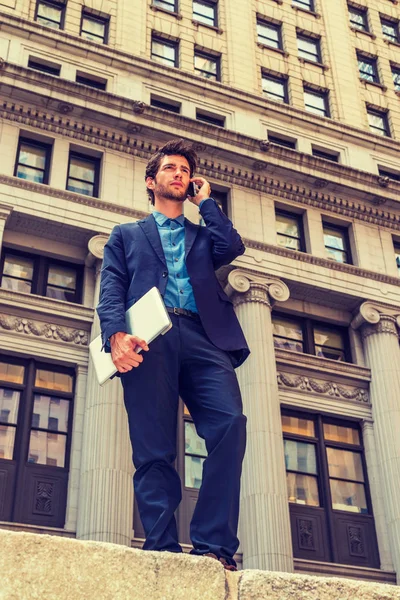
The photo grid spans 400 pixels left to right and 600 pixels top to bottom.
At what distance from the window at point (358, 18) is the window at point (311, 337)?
17.0 m

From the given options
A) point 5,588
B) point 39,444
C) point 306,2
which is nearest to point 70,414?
point 39,444

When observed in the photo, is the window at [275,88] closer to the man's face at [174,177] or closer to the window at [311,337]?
the window at [311,337]

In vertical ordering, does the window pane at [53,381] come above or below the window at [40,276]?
below

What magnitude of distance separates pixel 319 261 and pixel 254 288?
2965 millimetres

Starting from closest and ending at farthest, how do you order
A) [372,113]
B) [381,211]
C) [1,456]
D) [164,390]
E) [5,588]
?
1. [5,588]
2. [164,390]
3. [1,456]
4. [381,211]
5. [372,113]

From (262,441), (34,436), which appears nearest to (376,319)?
(262,441)

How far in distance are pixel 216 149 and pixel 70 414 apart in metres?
9.67

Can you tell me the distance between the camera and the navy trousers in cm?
493

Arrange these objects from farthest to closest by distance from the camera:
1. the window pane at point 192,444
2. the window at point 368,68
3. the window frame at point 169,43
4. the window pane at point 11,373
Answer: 1. the window at point 368,68
2. the window frame at point 169,43
3. the window pane at point 192,444
4. the window pane at point 11,373

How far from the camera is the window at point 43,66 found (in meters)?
26.1

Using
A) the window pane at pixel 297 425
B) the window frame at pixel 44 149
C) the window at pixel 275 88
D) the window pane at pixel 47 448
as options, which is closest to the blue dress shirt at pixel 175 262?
the window pane at pixel 47 448

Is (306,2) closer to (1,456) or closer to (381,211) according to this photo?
(381,211)

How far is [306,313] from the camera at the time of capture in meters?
24.9

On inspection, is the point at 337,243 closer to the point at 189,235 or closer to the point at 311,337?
the point at 311,337
